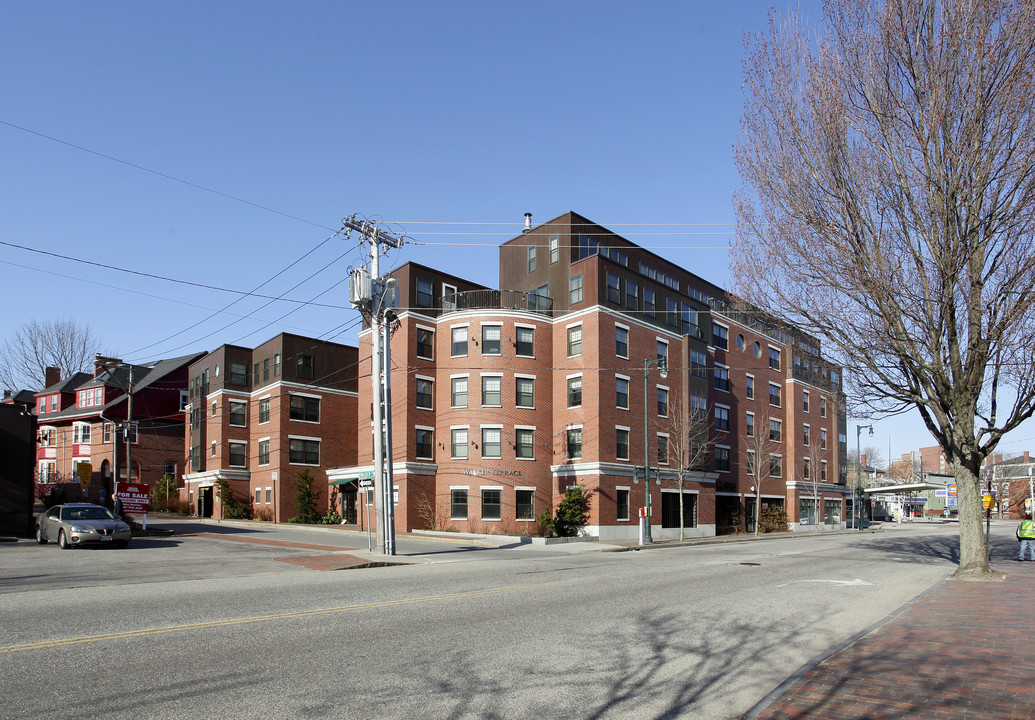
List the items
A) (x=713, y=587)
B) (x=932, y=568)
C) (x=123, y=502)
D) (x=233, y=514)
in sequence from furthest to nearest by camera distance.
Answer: (x=233, y=514) → (x=123, y=502) → (x=932, y=568) → (x=713, y=587)

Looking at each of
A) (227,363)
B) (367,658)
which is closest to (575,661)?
(367,658)

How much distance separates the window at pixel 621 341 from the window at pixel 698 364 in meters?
7.06

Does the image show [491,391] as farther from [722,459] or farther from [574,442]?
Answer: [722,459]

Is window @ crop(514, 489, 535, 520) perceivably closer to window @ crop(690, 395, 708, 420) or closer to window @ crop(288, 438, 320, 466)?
window @ crop(690, 395, 708, 420)

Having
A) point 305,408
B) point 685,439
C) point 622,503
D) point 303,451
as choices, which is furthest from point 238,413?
point 685,439

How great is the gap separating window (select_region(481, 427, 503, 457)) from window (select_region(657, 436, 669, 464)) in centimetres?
1006

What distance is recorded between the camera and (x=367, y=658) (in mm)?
8109

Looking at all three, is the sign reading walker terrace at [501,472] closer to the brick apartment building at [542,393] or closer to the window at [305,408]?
the brick apartment building at [542,393]

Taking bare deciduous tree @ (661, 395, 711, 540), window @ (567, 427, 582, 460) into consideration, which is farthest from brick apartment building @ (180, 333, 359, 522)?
bare deciduous tree @ (661, 395, 711, 540)

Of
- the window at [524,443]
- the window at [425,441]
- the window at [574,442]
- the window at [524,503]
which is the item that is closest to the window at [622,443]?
the window at [574,442]

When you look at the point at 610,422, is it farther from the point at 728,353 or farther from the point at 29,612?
the point at 29,612

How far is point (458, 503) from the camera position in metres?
39.9

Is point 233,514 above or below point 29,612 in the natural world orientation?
below

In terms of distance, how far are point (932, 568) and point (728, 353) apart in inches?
1314
